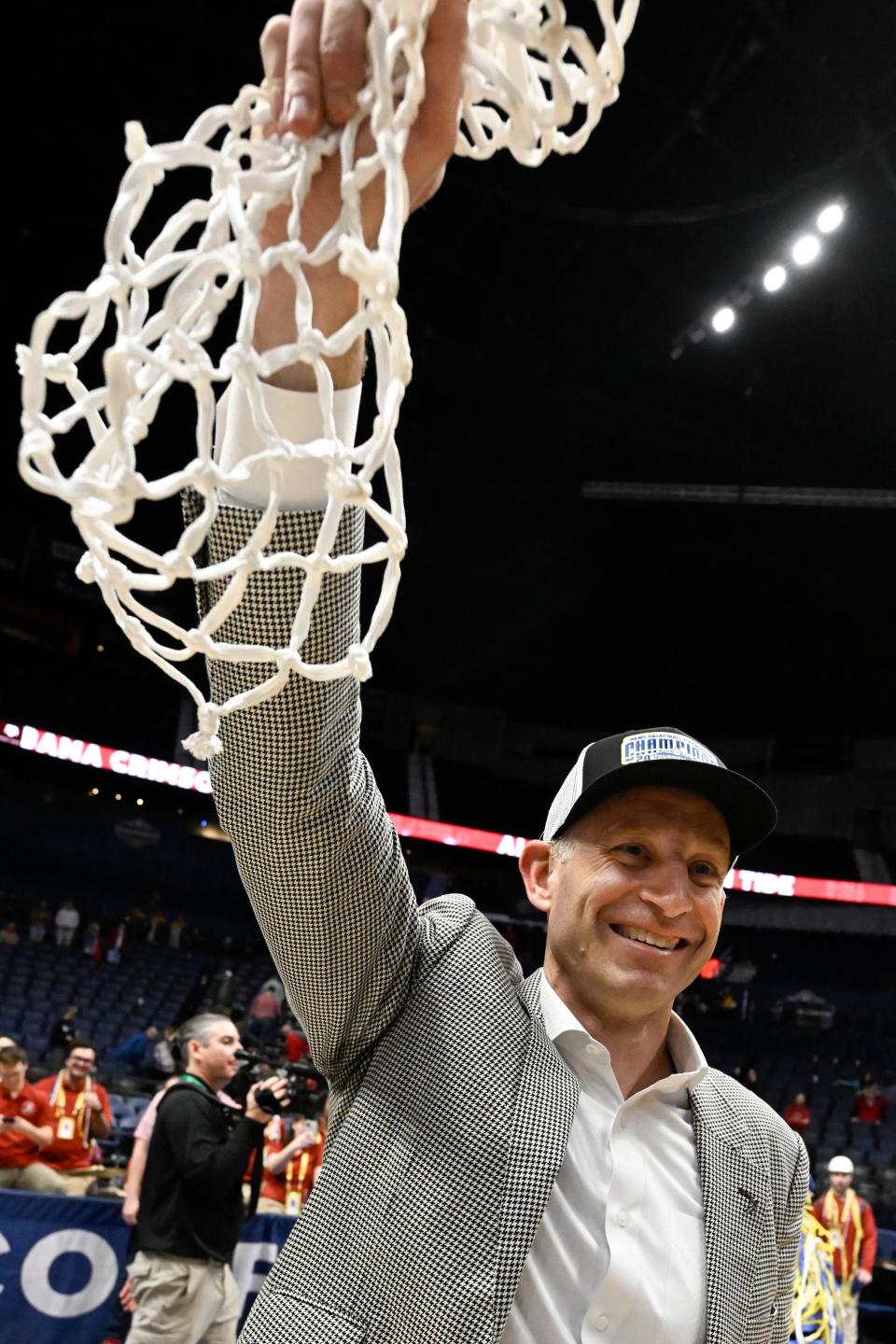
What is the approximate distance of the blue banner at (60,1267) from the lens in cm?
401

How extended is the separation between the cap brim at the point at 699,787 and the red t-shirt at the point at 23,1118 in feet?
16.0

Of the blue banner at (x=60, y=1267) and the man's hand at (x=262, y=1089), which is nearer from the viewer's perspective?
the man's hand at (x=262, y=1089)

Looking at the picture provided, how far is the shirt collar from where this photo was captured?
4.51ft

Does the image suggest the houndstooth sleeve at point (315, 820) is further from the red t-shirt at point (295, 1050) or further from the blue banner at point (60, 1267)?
the red t-shirt at point (295, 1050)

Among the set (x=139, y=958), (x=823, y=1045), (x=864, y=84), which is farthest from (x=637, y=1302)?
(x=823, y=1045)

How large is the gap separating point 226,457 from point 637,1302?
94 cm

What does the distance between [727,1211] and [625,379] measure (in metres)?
10.8

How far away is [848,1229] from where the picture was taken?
7.45 m

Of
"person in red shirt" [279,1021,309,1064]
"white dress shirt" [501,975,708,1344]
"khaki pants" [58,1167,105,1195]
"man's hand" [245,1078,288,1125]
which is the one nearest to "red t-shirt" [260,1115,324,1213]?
"khaki pants" [58,1167,105,1195]

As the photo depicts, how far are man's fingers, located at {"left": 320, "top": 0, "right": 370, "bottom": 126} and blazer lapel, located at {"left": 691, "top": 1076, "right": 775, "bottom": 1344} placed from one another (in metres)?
1.17

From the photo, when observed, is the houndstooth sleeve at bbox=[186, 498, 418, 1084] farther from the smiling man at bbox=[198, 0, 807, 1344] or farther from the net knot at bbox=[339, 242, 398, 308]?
the net knot at bbox=[339, 242, 398, 308]

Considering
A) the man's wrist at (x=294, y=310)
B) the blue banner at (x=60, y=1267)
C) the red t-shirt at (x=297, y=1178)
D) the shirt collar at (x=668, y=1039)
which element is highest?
the man's wrist at (x=294, y=310)

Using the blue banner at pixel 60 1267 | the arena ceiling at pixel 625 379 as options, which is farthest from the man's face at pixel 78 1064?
the arena ceiling at pixel 625 379

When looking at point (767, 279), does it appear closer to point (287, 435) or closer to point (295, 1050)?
point (295, 1050)
